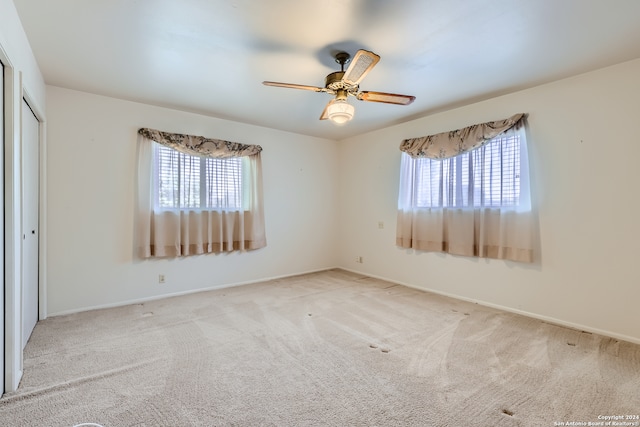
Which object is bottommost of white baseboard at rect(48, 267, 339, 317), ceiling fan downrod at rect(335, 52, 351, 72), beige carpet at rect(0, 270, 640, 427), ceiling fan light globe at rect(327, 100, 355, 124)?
beige carpet at rect(0, 270, 640, 427)

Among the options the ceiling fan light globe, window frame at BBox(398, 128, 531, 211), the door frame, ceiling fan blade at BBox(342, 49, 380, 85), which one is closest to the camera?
the door frame

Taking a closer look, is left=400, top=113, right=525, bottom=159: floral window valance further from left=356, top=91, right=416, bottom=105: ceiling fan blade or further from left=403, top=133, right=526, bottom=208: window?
left=356, top=91, right=416, bottom=105: ceiling fan blade

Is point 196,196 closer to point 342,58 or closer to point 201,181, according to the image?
point 201,181

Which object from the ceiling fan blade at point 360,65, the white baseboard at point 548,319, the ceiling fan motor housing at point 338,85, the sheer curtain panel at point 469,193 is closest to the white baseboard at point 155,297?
the sheer curtain panel at point 469,193

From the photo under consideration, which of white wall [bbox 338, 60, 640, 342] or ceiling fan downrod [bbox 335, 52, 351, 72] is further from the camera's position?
white wall [bbox 338, 60, 640, 342]

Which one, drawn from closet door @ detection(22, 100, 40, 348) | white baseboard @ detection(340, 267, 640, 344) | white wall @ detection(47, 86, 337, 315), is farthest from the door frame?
white baseboard @ detection(340, 267, 640, 344)

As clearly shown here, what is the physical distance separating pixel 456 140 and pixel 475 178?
52cm

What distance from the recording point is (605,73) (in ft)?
8.61

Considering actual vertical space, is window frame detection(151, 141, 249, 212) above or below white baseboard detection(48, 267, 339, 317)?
above

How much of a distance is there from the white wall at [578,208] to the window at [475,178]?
0.19 m

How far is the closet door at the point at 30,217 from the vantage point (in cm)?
239

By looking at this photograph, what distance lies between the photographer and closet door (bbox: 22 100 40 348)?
2.39m

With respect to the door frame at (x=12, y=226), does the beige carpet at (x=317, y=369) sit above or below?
below

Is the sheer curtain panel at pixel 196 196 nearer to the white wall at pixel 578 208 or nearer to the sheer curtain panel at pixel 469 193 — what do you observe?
the sheer curtain panel at pixel 469 193
